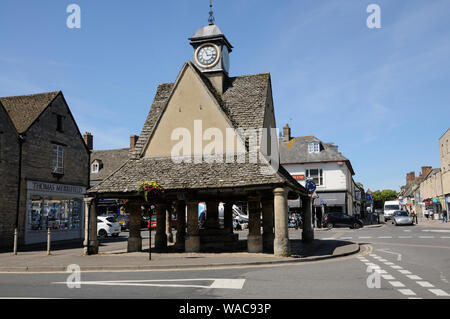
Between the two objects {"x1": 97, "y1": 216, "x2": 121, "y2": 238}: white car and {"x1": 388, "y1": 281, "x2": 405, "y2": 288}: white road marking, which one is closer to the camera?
{"x1": 388, "y1": 281, "x2": 405, "y2": 288}: white road marking

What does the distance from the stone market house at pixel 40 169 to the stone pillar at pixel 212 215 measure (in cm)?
1183

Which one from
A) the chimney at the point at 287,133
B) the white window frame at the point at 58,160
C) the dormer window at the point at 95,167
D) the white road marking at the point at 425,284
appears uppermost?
the chimney at the point at 287,133

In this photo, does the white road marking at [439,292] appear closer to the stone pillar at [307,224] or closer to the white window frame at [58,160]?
the stone pillar at [307,224]

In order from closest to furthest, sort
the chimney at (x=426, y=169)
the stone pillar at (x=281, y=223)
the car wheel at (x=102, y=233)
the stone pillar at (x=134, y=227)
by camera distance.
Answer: the stone pillar at (x=281, y=223) → the stone pillar at (x=134, y=227) → the car wheel at (x=102, y=233) → the chimney at (x=426, y=169)

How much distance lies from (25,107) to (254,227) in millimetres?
18672

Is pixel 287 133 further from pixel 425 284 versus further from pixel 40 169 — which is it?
pixel 425 284

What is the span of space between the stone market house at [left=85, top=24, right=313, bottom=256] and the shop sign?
9.27m

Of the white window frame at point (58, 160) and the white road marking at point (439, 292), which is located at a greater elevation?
the white window frame at point (58, 160)

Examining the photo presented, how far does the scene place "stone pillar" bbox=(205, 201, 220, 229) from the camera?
20.3 metres

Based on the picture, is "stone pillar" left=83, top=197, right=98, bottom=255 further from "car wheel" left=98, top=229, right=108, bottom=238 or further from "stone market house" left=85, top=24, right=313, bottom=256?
"car wheel" left=98, top=229, right=108, bottom=238

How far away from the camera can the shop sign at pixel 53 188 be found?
25250 millimetres

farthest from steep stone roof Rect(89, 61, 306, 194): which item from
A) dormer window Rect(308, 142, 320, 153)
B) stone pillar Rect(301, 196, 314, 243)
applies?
Result: dormer window Rect(308, 142, 320, 153)

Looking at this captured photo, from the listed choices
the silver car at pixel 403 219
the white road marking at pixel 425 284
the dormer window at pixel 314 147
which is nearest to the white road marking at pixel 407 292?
the white road marking at pixel 425 284
